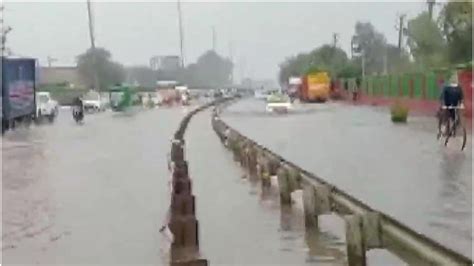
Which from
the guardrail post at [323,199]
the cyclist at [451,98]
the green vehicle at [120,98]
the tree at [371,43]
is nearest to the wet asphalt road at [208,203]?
the guardrail post at [323,199]

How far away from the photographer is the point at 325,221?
11031 millimetres

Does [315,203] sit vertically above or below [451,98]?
below

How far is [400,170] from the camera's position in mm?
16672

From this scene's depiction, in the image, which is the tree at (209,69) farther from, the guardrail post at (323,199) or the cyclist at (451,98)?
the guardrail post at (323,199)

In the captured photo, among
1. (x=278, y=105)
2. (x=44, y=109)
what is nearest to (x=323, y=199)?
(x=44, y=109)

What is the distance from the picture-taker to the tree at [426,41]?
2881 inches

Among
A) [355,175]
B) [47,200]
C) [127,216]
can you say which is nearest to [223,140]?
[355,175]

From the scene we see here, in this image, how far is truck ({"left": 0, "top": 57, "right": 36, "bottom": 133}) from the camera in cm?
4003

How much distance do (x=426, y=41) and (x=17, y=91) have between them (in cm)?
4340

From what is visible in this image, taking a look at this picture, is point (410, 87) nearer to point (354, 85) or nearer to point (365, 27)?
point (354, 85)

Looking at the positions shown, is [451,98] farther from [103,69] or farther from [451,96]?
[103,69]

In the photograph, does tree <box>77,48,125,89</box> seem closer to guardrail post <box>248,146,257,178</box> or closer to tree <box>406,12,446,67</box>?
tree <box>406,12,446,67</box>

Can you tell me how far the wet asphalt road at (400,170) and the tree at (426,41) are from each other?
43.0 m

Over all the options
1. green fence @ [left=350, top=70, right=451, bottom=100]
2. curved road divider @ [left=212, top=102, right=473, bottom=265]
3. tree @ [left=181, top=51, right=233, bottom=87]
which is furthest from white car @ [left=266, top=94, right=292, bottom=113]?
→ tree @ [left=181, top=51, right=233, bottom=87]
